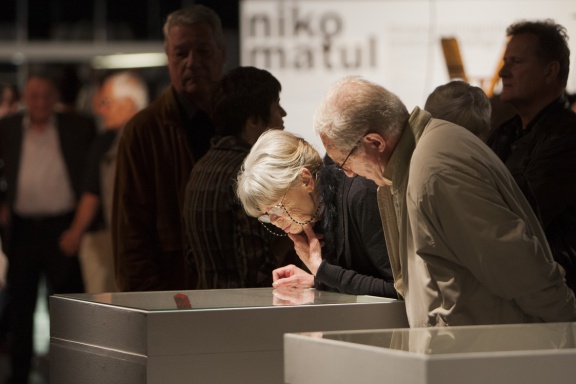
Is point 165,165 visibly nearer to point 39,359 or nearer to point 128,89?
point 128,89

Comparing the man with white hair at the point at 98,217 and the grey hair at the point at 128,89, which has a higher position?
the grey hair at the point at 128,89

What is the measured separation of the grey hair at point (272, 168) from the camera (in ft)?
12.0

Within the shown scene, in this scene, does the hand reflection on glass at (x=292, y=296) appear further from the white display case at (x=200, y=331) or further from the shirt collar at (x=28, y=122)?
the shirt collar at (x=28, y=122)

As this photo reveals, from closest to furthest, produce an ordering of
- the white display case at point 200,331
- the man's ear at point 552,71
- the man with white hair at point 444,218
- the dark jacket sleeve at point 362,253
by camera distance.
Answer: the man with white hair at point 444,218 → the white display case at point 200,331 → the dark jacket sleeve at point 362,253 → the man's ear at point 552,71

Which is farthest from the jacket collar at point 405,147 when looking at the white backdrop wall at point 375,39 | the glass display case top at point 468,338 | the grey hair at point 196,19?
the white backdrop wall at point 375,39

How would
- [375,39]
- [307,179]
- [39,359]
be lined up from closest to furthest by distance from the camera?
[307,179] < [375,39] < [39,359]

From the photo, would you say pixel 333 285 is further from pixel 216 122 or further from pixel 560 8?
pixel 560 8

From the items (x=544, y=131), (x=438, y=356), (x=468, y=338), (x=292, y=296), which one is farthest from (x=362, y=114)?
(x=544, y=131)

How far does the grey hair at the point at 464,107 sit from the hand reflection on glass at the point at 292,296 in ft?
2.98

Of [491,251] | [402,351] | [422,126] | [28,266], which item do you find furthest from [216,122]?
[28,266]

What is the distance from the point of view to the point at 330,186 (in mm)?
3629

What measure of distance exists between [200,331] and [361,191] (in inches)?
27.5

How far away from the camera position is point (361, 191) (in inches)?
141

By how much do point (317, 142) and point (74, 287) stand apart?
2088 millimetres
